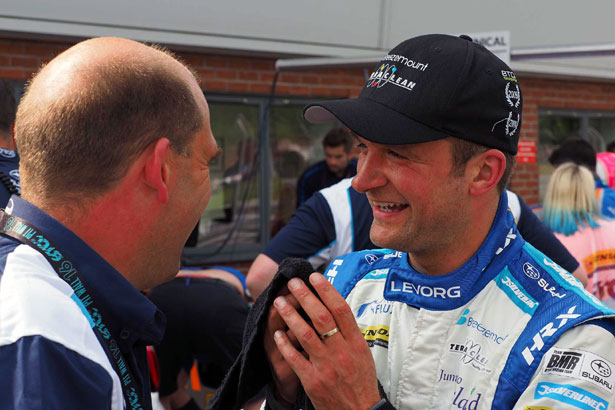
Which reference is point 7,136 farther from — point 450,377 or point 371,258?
point 450,377

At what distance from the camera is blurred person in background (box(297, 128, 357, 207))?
535 cm

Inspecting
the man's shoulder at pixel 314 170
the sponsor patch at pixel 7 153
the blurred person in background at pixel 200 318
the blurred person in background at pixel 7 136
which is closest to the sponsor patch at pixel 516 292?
the blurred person in background at pixel 200 318

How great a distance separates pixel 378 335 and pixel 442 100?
0.55 m

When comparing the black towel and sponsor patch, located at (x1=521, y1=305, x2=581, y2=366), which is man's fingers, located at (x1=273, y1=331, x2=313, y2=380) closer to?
the black towel

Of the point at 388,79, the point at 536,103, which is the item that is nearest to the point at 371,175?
the point at 388,79

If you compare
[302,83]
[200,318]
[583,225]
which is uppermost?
[302,83]

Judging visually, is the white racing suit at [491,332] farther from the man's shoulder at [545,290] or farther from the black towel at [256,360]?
the black towel at [256,360]

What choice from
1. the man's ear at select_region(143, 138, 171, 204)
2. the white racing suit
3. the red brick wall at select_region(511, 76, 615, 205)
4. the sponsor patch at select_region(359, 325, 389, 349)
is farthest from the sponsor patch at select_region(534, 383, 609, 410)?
the red brick wall at select_region(511, 76, 615, 205)

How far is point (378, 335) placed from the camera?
4.84 feet

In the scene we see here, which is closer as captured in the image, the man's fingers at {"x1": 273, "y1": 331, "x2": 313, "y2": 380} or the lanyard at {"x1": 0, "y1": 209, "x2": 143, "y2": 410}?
the lanyard at {"x1": 0, "y1": 209, "x2": 143, "y2": 410}

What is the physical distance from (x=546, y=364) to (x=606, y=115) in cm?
809

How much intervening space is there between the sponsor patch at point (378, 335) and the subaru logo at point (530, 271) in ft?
1.10

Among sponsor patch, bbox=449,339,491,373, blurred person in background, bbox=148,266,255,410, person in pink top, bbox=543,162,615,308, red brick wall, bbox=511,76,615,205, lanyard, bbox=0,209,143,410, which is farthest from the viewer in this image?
red brick wall, bbox=511,76,615,205

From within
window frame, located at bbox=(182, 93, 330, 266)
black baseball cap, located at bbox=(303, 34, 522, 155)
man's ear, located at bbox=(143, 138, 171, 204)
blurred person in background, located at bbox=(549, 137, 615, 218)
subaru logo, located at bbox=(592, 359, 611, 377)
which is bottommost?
window frame, located at bbox=(182, 93, 330, 266)
